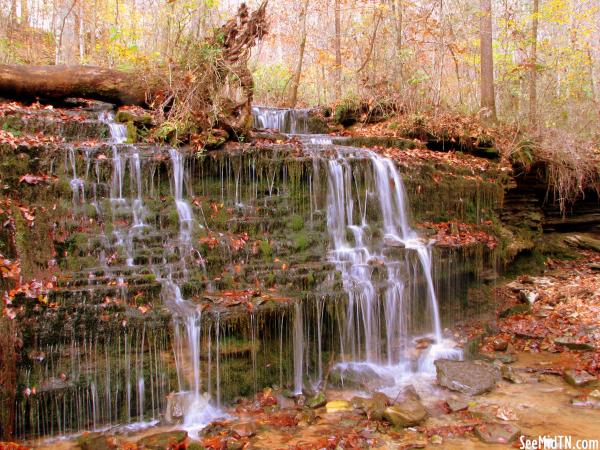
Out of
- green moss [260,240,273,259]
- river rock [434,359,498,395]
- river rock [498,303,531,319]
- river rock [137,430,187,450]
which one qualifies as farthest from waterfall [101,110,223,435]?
river rock [498,303,531,319]

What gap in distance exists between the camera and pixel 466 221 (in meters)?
9.78

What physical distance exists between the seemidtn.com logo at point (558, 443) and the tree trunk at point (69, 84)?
9975 millimetres

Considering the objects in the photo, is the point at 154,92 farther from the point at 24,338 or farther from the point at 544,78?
the point at 544,78

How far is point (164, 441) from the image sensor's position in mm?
4875

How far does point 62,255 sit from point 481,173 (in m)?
8.89

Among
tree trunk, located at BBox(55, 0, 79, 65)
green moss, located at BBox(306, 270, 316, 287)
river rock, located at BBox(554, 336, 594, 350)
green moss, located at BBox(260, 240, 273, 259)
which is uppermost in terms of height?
tree trunk, located at BBox(55, 0, 79, 65)

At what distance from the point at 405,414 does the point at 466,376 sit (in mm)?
1627

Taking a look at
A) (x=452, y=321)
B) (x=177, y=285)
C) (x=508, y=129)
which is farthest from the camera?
(x=508, y=129)

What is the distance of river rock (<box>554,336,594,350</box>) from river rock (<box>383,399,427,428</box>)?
364cm

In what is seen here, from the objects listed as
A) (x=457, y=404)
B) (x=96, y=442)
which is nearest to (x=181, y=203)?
(x=96, y=442)

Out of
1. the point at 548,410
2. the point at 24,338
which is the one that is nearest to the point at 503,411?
the point at 548,410

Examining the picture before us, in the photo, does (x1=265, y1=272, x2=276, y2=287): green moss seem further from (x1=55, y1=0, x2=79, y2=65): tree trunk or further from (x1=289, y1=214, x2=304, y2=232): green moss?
(x1=55, y1=0, x2=79, y2=65): tree trunk

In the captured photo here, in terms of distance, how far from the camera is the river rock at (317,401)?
5.85 m

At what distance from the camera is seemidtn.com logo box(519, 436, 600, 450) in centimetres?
482
